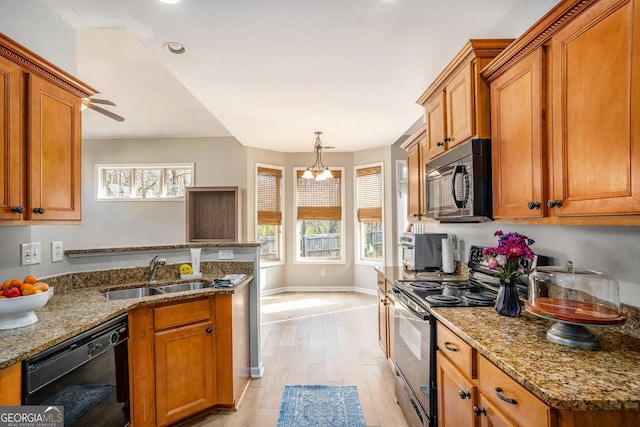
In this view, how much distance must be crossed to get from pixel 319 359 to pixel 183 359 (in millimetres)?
1513

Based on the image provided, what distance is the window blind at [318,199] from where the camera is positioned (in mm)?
6172

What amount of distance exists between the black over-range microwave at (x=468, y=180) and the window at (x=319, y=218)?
13.2 feet

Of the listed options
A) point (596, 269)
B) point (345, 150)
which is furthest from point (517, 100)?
point (345, 150)

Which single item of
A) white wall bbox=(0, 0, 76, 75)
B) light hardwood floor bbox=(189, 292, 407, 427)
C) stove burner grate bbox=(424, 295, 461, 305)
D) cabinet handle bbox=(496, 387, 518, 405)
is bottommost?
light hardwood floor bbox=(189, 292, 407, 427)

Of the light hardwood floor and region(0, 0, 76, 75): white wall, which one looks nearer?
region(0, 0, 76, 75): white wall

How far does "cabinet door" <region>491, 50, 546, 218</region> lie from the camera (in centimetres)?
142

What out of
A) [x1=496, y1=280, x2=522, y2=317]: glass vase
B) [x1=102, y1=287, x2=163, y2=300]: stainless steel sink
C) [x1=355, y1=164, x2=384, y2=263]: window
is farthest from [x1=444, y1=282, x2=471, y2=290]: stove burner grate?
[x1=355, y1=164, x2=384, y2=263]: window

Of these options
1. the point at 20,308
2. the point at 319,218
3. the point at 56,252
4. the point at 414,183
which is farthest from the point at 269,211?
the point at 20,308

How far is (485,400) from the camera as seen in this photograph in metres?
1.30

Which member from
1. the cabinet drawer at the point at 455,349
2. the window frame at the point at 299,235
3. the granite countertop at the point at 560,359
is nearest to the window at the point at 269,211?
the window frame at the point at 299,235

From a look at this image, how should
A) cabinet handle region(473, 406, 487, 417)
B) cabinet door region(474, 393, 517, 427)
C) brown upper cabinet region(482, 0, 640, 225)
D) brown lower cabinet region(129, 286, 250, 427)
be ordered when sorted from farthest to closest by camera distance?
brown lower cabinet region(129, 286, 250, 427)
cabinet handle region(473, 406, 487, 417)
cabinet door region(474, 393, 517, 427)
brown upper cabinet region(482, 0, 640, 225)

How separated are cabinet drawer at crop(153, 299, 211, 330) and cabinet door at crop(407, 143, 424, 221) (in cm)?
214

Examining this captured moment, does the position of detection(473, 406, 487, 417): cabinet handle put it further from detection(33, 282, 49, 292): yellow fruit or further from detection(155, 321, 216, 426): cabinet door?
detection(33, 282, 49, 292): yellow fruit

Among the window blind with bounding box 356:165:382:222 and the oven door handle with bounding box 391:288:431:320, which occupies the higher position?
the window blind with bounding box 356:165:382:222
